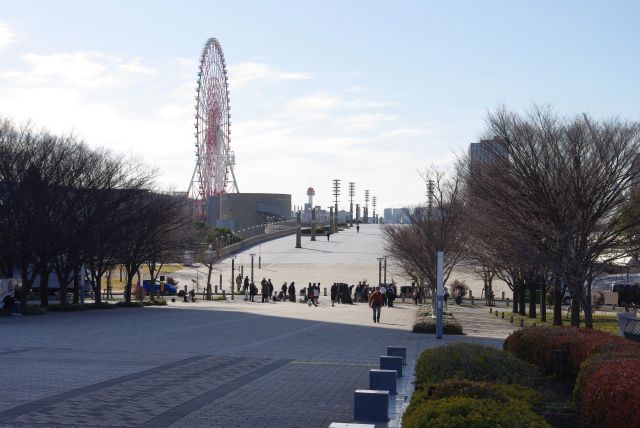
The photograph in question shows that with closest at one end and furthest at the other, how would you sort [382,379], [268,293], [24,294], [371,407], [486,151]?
[371,407] < [382,379] < [486,151] < [24,294] < [268,293]

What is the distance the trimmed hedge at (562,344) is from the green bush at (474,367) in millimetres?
764

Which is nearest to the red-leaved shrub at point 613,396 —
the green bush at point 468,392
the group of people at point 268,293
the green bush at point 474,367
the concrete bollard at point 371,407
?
the green bush at point 468,392

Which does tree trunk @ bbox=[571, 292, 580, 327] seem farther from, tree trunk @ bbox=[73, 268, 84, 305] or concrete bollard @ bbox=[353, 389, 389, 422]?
tree trunk @ bbox=[73, 268, 84, 305]

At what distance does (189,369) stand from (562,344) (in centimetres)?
675

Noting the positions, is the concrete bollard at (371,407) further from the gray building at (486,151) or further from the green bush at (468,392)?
the gray building at (486,151)

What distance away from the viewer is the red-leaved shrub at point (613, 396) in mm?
6586

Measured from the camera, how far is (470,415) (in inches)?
247

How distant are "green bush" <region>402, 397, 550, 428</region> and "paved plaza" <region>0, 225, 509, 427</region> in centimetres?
324

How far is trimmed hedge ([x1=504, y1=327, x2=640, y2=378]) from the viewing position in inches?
434

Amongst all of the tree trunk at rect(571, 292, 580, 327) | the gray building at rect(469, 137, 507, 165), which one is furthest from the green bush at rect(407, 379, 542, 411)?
the tree trunk at rect(571, 292, 580, 327)

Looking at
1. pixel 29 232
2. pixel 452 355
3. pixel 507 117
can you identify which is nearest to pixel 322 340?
pixel 507 117

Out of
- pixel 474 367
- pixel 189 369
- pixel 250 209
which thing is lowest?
pixel 189 369

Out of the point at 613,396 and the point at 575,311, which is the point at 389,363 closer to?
the point at 613,396

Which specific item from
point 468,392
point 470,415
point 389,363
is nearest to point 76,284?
point 389,363
